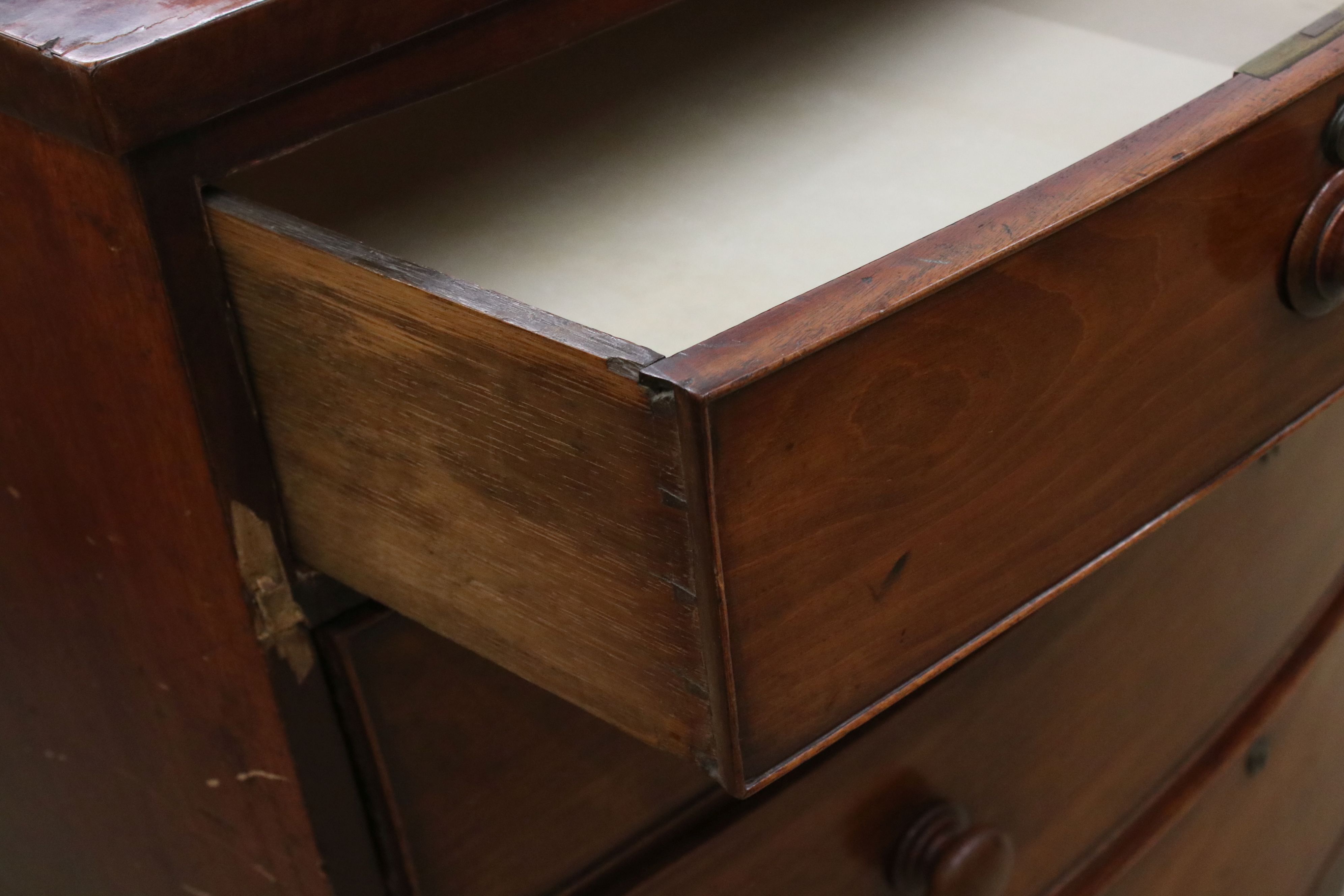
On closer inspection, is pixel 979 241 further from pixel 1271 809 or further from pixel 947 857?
pixel 1271 809

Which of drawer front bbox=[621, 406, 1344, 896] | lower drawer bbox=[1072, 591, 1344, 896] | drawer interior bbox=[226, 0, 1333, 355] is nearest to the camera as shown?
drawer interior bbox=[226, 0, 1333, 355]

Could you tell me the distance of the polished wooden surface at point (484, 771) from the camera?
452mm

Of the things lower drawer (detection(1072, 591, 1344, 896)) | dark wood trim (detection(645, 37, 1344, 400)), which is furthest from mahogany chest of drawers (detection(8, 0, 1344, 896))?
lower drawer (detection(1072, 591, 1344, 896))

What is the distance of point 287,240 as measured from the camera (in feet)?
1.14

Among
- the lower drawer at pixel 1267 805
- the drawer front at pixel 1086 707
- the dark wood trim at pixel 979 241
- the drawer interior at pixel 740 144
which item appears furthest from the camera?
the lower drawer at pixel 1267 805

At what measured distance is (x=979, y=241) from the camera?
A: 33cm

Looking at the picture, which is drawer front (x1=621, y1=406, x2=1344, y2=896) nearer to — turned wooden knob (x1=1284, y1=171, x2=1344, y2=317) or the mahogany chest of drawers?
the mahogany chest of drawers

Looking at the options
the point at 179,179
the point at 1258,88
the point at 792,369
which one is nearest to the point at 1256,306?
the point at 1258,88

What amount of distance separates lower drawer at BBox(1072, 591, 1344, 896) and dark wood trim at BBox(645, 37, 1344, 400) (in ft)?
1.70

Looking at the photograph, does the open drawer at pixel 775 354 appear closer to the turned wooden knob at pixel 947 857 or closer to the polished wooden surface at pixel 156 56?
the polished wooden surface at pixel 156 56

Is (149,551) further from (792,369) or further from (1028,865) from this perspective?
(1028,865)

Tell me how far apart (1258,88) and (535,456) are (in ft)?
0.81

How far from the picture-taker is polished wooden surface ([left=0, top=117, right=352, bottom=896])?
39 centimetres

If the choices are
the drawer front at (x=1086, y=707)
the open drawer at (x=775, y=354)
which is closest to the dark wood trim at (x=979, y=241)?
the open drawer at (x=775, y=354)
